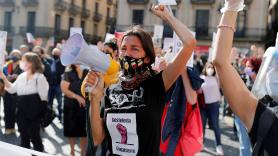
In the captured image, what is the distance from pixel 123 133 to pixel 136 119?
11cm

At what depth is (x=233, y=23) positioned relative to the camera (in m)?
1.73

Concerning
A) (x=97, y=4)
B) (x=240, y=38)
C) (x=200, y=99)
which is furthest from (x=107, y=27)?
(x=200, y=99)

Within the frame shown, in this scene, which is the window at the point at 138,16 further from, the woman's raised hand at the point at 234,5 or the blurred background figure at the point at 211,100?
the woman's raised hand at the point at 234,5

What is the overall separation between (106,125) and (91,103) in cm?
20

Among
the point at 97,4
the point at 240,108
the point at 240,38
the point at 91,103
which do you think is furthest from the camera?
the point at 97,4

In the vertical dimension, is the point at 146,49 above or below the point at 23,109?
above

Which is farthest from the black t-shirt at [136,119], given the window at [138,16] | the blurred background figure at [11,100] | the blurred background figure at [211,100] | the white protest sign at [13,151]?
the window at [138,16]

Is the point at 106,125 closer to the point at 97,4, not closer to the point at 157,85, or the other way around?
the point at 157,85

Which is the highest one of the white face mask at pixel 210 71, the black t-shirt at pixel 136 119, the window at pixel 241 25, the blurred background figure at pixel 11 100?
the window at pixel 241 25

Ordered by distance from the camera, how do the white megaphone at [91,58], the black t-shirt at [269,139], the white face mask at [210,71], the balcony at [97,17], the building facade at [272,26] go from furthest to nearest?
the balcony at [97,17]
the building facade at [272,26]
the white face mask at [210,71]
the white megaphone at [91,58]
the black t-shirt at [269,139]

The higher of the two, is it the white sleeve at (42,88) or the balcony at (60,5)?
the balcony at (60,5)

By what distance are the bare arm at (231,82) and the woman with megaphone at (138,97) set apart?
0.58 metres

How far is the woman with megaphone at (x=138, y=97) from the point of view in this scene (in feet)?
7.59

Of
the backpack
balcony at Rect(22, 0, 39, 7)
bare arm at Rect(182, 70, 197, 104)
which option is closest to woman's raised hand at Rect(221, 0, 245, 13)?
the backpack
